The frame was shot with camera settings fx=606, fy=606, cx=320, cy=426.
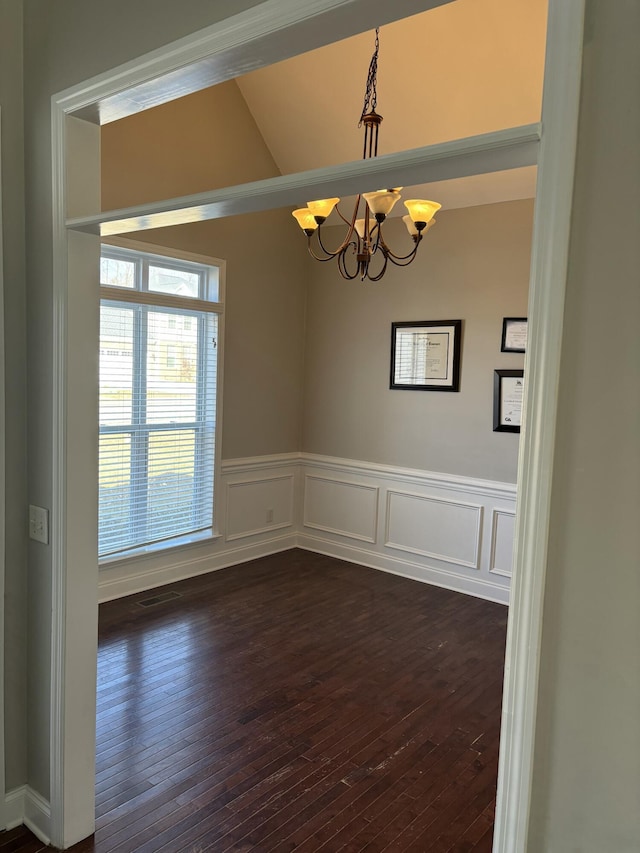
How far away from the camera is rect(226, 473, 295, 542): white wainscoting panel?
507cm

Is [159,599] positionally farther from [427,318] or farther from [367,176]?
[367,176]

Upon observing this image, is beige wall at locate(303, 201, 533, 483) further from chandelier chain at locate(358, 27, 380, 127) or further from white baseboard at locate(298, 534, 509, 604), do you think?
chandelier chain at locate(358, 27, 380, 127)

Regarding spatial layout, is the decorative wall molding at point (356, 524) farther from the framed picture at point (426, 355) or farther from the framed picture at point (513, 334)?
the framed picture at point (513, 334)

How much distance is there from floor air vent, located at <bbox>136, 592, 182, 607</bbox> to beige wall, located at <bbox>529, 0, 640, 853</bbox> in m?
3.53

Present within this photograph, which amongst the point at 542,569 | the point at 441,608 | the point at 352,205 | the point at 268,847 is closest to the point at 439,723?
the point at 268,847

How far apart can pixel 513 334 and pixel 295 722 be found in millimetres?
2937

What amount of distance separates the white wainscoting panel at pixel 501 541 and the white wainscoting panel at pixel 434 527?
121mm

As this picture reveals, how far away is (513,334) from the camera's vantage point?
4324 mm

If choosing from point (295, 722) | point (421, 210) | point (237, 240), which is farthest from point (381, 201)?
point (295, 722)

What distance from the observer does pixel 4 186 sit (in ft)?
6.64

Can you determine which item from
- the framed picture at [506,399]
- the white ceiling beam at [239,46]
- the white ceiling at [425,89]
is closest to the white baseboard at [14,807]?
the white ceiling beam at [239,46]

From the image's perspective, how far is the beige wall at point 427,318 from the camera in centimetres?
440

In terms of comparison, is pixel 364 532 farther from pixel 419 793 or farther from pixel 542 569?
pixel 542 569

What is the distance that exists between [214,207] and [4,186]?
918 millimetres
